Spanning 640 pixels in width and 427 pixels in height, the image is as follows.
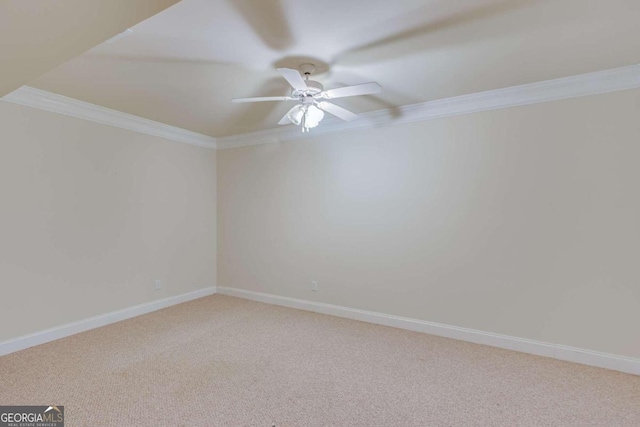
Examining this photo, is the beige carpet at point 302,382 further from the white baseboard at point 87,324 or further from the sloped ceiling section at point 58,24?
the sloped ceiling section at point 58,24

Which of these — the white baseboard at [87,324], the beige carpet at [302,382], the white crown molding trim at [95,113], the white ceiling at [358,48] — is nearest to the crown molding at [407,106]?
the white crown molding trim at [95,113]

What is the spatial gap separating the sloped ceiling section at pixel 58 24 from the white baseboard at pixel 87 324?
7.93 ft

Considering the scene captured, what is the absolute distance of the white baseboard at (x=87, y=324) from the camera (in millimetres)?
2949

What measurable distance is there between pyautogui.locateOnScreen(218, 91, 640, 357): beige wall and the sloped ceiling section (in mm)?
2717

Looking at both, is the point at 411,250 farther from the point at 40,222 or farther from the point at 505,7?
the point at 40,222

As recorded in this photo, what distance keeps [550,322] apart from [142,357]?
353cm

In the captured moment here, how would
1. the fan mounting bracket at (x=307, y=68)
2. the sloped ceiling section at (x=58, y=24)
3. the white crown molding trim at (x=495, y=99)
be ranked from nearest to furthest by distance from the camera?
the sloped ceiling section at (x=58, y=24) < the fan mounting bracket at (x=307, y=68) < the white crown molding trim at (x=495, y=99)

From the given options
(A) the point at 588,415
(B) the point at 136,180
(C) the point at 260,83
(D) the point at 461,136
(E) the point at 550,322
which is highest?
(C) the point at 260,83

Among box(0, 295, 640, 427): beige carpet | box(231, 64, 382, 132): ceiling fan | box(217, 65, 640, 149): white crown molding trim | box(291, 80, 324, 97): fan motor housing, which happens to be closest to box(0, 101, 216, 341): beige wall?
box(0, 295, 640, 427): beige carpet

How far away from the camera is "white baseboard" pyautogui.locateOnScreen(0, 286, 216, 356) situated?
9.68 ft

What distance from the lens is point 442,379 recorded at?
8.22 feet

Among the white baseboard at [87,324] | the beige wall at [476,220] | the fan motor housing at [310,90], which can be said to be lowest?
the white baseboard at [87,324]

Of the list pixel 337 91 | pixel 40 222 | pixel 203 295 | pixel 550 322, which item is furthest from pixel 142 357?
pixel 550 322

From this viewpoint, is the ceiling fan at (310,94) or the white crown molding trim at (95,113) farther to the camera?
the white crown molding trim at (95,113)
